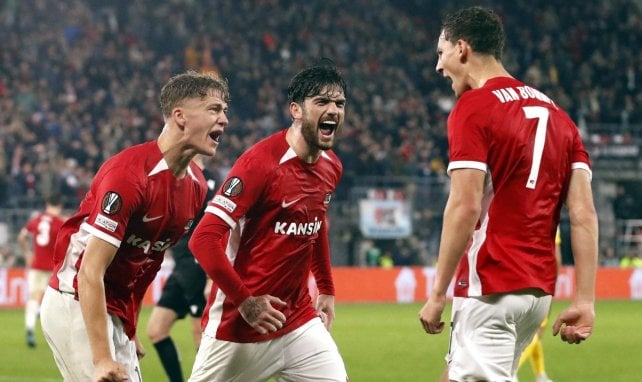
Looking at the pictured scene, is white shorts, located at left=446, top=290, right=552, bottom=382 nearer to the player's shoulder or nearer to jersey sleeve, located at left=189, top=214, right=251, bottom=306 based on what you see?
jersey sleeve, located at left=189, top=214, right=251, bottom=306

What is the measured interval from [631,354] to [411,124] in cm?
1633

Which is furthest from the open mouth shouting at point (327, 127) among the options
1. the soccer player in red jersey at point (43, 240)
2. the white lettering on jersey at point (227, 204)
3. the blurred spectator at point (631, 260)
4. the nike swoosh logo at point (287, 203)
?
the blurred spectator at point (631, 260)

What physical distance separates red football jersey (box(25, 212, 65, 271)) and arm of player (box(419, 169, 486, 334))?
40.5ft

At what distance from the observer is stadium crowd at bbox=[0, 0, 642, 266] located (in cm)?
2561

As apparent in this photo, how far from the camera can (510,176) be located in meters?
4.93

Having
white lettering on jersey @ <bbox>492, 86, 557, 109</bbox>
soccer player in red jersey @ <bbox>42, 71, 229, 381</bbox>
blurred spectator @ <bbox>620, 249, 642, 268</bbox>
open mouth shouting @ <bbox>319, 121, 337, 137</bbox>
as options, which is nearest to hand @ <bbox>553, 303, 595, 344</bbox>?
white lettering on jersey @ <bbox>492, 86, 557, 109</bbox>

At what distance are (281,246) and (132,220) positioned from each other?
0.99 m

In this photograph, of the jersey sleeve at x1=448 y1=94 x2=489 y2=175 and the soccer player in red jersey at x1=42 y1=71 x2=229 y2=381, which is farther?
the soccer player in red jersey at x1=42 y1=71 x2=229 y2=381

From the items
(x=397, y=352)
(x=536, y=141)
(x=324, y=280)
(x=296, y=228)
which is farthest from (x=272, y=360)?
(x=397, y=352)

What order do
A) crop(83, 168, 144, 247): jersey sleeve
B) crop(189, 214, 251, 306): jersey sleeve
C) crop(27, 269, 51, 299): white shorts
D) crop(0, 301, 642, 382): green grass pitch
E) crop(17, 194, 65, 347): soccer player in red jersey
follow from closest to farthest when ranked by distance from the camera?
crop(83, 168, 144, 247): jersey sleeve, crop(189, 214, 251, 306): jersey sleeve, crop(0, 301, 642, 382): green grass pitch, crop(17, 194, 65, 347): soccer player in red jersey, crop(27, 269, 51, 299): white shorts

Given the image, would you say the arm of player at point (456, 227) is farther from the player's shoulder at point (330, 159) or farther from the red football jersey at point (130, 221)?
the player's shoulder at point (330, 159)

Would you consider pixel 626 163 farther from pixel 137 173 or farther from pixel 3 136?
pixel 137 173

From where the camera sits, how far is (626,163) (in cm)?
2975

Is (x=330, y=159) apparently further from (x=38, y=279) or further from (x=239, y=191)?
(x=38, y=279)
